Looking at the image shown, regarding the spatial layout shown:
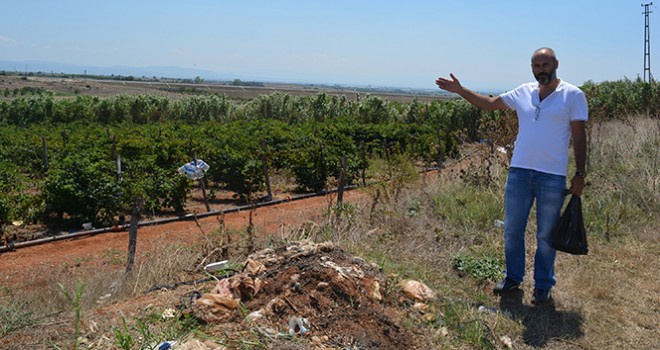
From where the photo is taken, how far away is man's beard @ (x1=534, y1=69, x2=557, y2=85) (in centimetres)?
430

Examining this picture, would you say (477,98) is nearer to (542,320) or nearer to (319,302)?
(542,320)

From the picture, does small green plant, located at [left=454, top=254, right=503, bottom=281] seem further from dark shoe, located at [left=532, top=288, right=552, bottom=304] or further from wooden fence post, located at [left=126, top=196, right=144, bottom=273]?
wooden fence post, located at [left=126, top=196, right=144, bottom=273]

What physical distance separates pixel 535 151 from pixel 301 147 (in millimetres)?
10618

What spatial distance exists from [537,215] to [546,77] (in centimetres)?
108

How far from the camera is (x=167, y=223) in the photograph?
10008mm

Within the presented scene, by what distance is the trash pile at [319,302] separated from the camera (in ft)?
12.0

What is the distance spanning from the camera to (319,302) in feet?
12.7

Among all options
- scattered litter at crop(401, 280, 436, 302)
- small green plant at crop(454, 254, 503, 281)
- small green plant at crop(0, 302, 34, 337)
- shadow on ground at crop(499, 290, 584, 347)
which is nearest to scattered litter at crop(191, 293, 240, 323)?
small green plant at crop(0, 302, 34, 337)

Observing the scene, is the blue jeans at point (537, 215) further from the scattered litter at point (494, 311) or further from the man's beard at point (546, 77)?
the man's beard at point (546, 77)

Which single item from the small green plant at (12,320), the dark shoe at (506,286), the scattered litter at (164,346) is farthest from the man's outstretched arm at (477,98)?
the small green plant at (12,320)

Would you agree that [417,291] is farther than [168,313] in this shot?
Yes

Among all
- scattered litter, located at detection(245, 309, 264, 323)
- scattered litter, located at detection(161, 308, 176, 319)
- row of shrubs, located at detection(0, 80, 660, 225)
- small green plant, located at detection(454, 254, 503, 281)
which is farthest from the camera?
row of shrubs, located at detection(0, 80, 660, 225)

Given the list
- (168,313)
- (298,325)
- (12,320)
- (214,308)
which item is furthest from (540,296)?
(12,320)

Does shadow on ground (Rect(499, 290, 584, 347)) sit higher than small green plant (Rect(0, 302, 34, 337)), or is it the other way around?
small green plant (Rect(0, 302, 34, 337))
